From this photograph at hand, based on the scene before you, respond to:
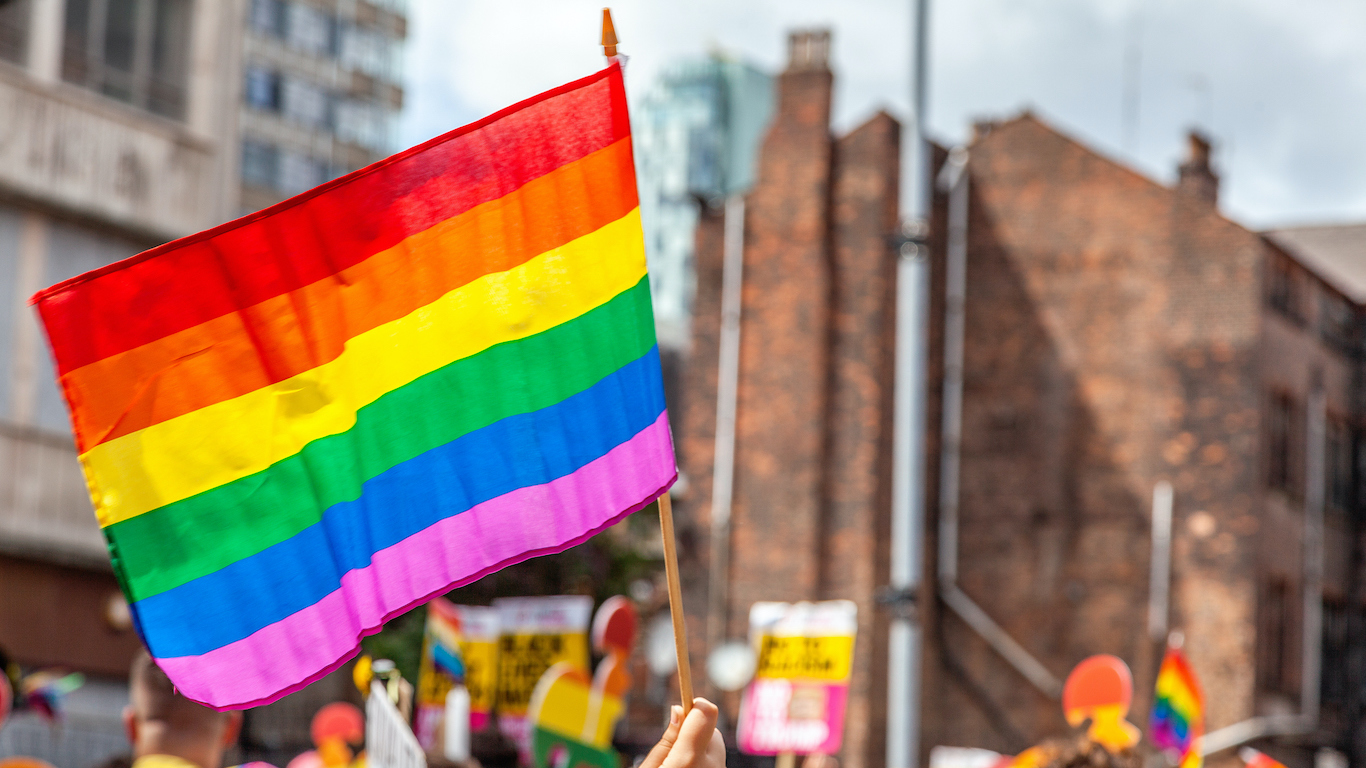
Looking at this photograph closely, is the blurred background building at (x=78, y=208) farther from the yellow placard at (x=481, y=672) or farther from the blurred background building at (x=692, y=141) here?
the blurred background building at (x=692, y=141)

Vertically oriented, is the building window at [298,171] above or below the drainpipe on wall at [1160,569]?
below

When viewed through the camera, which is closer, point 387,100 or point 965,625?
point 965,625

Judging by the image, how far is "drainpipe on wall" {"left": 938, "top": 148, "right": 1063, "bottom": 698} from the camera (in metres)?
28.5

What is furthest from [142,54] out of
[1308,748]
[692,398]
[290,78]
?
[290,78]

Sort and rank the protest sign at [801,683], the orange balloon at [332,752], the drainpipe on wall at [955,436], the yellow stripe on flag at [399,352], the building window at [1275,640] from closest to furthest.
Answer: the yellow stripe on flag at [399,352] → the orange balloon at [332,752] → the protest sign at [801,683] → the building window at [1275,640] → the drainpipe on wall at [955,436]

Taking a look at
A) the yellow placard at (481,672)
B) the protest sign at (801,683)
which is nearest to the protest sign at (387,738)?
the protest sign at (801,683)

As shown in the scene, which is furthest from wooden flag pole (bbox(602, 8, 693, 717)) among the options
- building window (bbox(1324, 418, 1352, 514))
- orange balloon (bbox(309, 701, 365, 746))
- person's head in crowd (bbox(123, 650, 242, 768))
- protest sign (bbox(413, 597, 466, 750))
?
building window (bbox(1324, 418, 1352, 514))

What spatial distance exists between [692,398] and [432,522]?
24.3 meters

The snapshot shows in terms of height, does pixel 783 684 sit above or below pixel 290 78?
above

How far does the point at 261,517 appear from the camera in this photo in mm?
4691

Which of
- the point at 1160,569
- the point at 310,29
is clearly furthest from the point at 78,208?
the point at 310,29

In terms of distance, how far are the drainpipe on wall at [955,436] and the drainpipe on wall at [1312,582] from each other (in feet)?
12.5

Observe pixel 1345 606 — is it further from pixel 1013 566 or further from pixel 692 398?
pixel 692 398

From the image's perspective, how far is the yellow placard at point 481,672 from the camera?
49.1 ft
